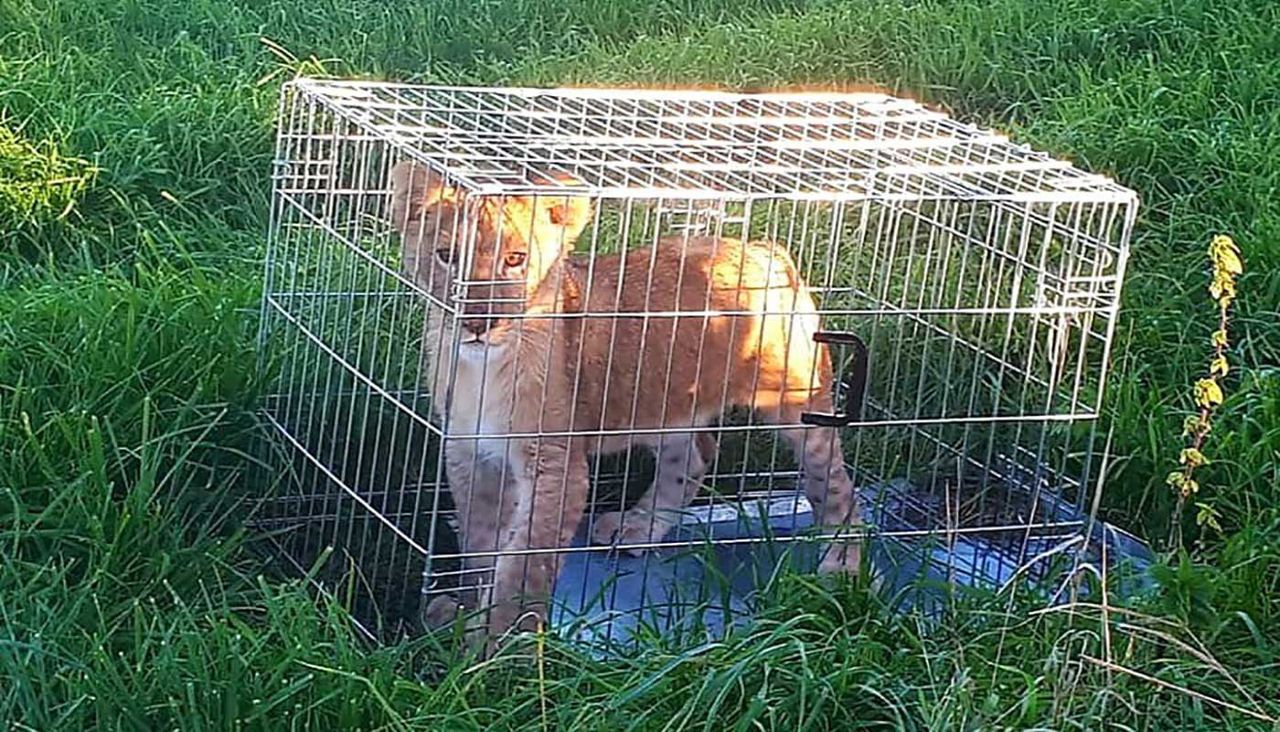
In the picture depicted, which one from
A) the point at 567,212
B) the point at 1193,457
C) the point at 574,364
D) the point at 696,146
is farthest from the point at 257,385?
the point at 1193,457

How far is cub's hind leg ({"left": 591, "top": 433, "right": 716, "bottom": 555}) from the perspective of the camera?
4410mm

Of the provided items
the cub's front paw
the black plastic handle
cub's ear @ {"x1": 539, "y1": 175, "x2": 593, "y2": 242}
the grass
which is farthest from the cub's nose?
the cub's front paw

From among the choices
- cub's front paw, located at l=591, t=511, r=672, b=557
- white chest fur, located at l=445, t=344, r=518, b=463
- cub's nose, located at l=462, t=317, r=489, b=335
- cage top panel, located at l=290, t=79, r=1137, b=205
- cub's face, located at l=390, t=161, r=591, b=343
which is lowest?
cub's front paw, located at l=591, t=511, r=672, b=557

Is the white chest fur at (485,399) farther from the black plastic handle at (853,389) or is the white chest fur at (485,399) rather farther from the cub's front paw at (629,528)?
the black plastic handle at (853,389)

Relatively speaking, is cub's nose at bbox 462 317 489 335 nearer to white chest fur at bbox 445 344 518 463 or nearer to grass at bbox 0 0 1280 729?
white chest fur at bbox 445 344 518 463

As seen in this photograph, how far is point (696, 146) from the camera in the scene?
3.91 metres

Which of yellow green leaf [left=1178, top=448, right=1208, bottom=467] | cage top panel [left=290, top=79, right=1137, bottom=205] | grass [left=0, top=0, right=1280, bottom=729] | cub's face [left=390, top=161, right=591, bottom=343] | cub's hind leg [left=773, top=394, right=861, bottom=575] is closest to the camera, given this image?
grass [left=0, top=0, right=1280, bottom=729]

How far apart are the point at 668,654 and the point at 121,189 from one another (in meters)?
3.50

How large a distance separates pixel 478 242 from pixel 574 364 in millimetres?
461

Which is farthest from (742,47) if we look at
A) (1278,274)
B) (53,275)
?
(53,275)

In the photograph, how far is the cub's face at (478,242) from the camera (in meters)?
3.50

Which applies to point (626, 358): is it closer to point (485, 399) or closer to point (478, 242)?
point (485, 399)

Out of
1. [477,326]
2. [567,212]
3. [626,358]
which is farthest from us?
[626,358]

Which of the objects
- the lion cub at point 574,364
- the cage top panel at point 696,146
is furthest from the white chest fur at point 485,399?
the cage top panel at point 696,146
